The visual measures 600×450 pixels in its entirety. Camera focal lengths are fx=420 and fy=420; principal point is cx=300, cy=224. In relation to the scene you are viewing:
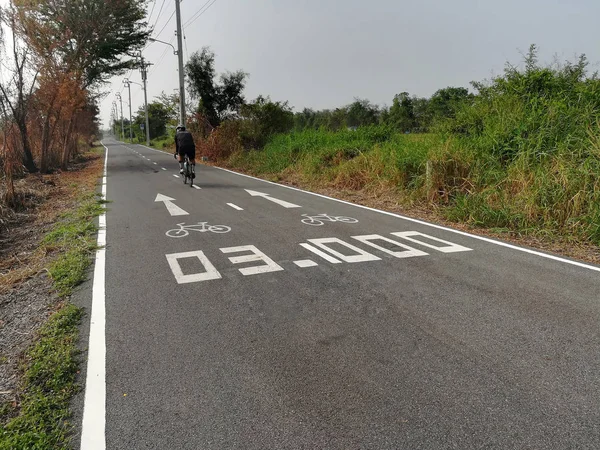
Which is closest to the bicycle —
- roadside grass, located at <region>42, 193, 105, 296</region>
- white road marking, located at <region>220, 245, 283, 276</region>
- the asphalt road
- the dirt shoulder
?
the dirt shoulder

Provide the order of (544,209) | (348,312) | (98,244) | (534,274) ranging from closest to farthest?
(348,312) → (534,274) → (98,244) → (544,209)

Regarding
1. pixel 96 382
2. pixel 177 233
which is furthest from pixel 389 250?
pixel 96 382

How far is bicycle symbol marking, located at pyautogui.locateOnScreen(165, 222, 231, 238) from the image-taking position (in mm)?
7172

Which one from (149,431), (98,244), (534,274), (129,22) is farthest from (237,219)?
(129,22)

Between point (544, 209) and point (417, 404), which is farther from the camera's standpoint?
point (544, 209)

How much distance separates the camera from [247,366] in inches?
123

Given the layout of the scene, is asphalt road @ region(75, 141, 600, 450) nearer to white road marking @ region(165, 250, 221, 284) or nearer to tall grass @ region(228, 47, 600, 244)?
white road marking @ region(165, 250, 221, 284)

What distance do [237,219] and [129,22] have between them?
19915 mm

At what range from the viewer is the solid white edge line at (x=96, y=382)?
244cm

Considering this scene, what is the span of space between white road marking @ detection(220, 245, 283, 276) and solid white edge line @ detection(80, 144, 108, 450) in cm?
165

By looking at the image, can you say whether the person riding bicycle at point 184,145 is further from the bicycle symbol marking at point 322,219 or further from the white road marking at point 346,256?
the white road marking at point 346,256

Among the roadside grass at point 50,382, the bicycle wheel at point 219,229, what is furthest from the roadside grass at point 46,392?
the bicycle wheel at point 219,229

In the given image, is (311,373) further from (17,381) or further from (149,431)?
(17,381)

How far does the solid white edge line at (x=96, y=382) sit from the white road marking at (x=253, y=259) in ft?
5.41
